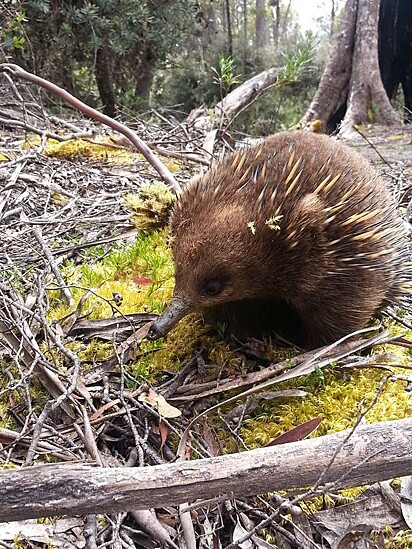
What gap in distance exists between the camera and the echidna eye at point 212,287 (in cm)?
174

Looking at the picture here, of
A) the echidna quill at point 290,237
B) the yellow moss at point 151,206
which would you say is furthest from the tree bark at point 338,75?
the echidna quill at point 290,237

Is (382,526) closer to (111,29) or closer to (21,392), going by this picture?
(21,392)

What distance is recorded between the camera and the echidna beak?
1730mm

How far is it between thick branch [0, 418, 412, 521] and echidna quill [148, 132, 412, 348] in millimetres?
711

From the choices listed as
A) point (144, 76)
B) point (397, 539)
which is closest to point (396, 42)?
point (144, 76)

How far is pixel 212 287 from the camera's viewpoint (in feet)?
5.73

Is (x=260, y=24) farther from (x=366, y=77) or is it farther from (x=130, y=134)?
(x=130, y=134)

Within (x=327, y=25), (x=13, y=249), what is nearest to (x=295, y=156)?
(x=13, y=249)

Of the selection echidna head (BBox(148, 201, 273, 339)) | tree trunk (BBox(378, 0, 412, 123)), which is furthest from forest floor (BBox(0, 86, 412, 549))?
tree trunk (BBox(378, 0, 412, 123))

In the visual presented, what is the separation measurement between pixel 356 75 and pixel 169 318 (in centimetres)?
756

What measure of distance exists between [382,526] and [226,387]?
0.57 meters

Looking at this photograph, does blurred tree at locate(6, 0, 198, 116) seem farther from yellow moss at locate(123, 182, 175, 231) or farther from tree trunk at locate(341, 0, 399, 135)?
yellow moss at locate(123, 182, 175, 231)

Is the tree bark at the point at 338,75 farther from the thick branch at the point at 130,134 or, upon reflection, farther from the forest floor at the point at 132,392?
the forest floor at the point at 132,392

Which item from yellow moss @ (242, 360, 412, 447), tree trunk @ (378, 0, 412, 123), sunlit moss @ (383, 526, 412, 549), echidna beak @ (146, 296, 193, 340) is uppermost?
tree trunk @ (378, 0, 412, 123)
